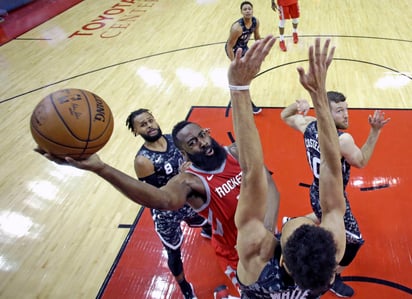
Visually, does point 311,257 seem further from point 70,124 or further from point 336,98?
point 336,98

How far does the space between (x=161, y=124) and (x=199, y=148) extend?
10.6ft

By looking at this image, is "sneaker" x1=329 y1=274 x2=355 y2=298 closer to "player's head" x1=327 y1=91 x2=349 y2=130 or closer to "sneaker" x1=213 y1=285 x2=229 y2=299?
"sneaker" x1=213 y1=285 x2=229 y2=299

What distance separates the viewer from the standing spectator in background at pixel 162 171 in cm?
281

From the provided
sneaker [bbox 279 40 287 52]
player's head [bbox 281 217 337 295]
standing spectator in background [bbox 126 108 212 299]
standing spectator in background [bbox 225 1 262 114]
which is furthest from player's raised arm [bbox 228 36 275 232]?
sneaker [bbox 279 40 287 52]

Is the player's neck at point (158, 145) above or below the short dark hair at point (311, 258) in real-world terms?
below

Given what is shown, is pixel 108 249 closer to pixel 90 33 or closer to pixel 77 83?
pixel 77 83

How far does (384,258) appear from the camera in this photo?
3.26m

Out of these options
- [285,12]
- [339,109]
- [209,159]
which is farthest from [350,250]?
[285,12]

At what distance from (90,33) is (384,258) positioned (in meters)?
8.96

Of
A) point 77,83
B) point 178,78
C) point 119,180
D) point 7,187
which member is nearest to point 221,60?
point 178,78

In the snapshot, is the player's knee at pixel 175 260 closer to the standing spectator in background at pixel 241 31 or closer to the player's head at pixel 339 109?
the player's head at pixel 339 109

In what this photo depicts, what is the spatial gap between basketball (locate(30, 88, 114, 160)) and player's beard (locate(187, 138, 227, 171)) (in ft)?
2.07

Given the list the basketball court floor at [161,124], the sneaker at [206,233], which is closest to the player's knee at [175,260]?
the basketball court floor at [161,124]

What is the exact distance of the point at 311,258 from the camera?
4.31 ft
